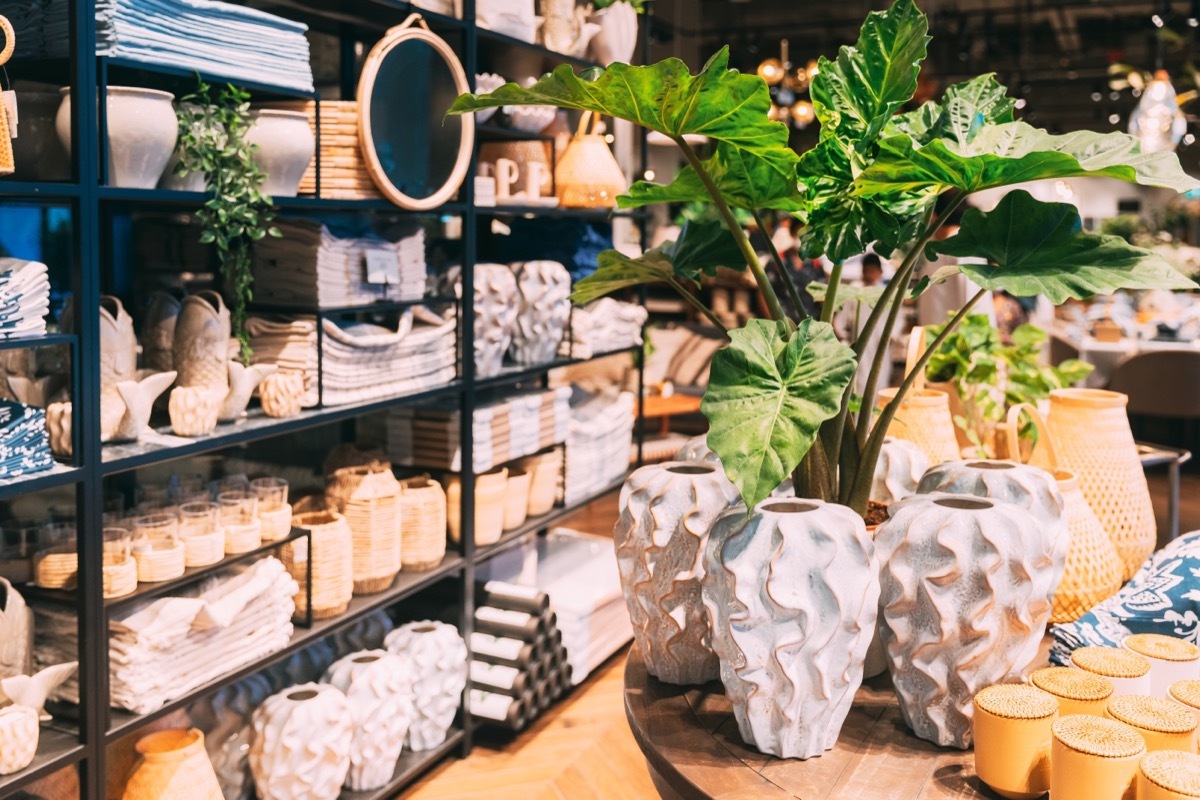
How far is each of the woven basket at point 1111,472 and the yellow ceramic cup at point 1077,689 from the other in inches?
31.1

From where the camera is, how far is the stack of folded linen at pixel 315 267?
9.40 ft

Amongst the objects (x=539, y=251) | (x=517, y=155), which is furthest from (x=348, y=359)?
(x=539, y=251)

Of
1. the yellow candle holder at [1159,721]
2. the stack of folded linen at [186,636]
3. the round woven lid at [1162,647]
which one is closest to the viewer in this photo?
the yellow candle holder at [1159,721]

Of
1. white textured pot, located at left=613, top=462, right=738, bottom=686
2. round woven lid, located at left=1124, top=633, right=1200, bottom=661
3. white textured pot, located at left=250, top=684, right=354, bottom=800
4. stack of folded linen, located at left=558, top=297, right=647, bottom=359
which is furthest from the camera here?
stack of folded linen, located at left=558, top=297, right=647, bottom=359

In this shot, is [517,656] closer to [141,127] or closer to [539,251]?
[539,251]

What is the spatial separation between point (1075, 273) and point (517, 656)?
2.41 m

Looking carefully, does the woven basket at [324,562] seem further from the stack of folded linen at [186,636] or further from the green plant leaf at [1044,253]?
the green plant leaf at [1044,253]

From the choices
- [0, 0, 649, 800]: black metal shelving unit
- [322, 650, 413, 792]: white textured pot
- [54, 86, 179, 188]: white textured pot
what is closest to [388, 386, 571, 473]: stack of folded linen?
[0, 0, 649, 800]: black metal shelving unit

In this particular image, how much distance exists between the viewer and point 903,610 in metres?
1.44

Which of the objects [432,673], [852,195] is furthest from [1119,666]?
[432,673]

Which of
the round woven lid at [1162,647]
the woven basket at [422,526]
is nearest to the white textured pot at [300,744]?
the woven basket at [422,526]

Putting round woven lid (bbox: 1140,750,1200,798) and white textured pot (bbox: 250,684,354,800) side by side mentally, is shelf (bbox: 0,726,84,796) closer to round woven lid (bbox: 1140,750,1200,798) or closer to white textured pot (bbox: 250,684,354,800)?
white textured pot (bbox: 250,684,354,800)

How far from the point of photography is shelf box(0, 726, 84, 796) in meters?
2.10

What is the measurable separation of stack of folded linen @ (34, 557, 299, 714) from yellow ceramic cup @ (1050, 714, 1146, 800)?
1.84 meters
